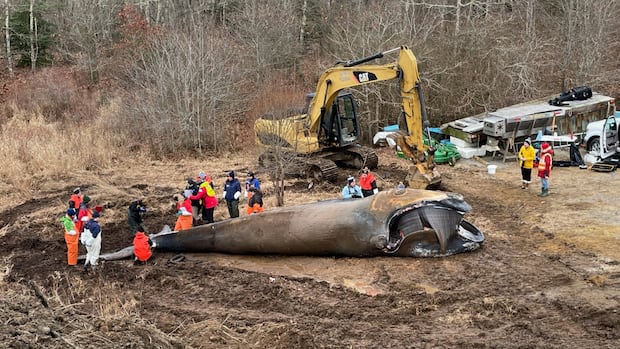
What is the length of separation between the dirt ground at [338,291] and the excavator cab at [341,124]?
2613 mm

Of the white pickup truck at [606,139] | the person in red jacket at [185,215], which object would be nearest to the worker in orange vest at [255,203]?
the person in red jacket at [185,215]

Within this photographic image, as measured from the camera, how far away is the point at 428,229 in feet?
37.4

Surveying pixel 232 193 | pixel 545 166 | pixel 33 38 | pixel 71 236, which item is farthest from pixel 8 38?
pixel 545 166

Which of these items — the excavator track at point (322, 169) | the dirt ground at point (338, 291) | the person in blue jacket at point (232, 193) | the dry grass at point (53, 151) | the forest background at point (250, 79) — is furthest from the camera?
the forest background at point (250, 79)

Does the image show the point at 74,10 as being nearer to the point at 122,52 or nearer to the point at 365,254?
the point at 122,52

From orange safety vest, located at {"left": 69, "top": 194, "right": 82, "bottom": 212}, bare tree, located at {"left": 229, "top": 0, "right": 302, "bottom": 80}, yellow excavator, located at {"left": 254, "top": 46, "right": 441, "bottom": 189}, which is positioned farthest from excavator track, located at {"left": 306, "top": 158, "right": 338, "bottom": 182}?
bare tree, located at {"left": 229, "top": 0, "right": 302, "bottom": 80}

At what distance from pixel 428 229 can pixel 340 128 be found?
7410mm

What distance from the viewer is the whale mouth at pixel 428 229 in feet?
37.3

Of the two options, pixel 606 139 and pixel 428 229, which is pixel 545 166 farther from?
pixel 428 229

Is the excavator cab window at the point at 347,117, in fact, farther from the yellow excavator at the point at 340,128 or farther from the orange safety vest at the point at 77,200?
the orange safety vest at the point at 77,200

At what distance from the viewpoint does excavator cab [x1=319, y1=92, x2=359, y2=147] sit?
18.2m


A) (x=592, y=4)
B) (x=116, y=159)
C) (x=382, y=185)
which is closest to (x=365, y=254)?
(x=382, y=185)

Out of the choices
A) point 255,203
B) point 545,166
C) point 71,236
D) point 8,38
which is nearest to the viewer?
point 71,236

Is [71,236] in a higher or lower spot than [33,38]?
lower
